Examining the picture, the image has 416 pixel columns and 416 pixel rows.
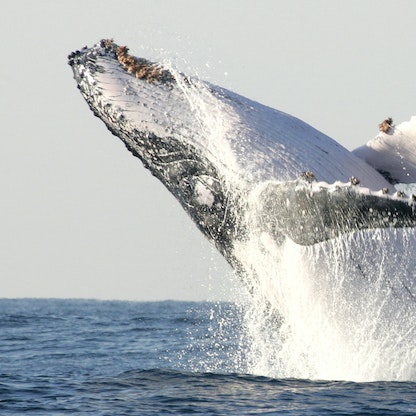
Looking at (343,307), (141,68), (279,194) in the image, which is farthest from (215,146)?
(343,307)

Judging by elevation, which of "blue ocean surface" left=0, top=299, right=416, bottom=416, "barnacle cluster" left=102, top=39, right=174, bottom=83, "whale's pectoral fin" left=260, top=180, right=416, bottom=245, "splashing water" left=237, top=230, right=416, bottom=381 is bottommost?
"blue ocean surface" left=0, top=299, right=416, bottom=416

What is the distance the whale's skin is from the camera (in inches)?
433

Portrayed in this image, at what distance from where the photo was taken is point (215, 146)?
37.0ft

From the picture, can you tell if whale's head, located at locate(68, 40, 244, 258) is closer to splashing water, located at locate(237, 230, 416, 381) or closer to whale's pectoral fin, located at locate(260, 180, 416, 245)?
whale's pectoral fin, located at locate(260, 180, 416, 245)

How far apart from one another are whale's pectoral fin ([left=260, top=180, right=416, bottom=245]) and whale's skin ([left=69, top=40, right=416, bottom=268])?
0.02 metres

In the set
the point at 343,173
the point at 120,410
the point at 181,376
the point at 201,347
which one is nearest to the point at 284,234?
the point at 343,173

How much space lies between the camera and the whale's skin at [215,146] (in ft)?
36.1

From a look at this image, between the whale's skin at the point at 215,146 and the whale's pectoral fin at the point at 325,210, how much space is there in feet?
0.05

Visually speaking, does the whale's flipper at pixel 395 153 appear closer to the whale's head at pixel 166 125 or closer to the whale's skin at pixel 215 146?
the whale's skin at pixel 215 146

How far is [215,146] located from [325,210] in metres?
1.62

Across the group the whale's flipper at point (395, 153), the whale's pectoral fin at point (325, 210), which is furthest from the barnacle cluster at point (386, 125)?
the whale's pectoral fin at point (325, 210)

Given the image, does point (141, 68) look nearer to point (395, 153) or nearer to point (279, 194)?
point (279, 194)

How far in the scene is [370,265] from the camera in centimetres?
1108

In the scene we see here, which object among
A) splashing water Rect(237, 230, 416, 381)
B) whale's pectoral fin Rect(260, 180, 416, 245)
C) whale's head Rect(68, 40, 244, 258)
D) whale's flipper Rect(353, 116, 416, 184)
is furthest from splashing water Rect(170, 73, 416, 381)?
whale's flipper Rect(353, 116, 416, 184)
